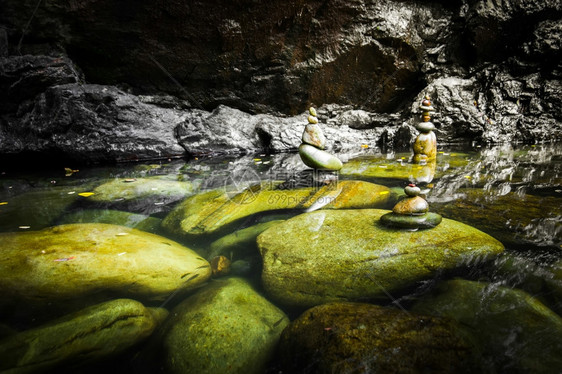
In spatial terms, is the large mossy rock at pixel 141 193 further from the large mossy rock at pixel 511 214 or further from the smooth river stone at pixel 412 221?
the large mossy rock at pixel 511 214

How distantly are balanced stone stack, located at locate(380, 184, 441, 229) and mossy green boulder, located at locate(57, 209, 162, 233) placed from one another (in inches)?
88.4

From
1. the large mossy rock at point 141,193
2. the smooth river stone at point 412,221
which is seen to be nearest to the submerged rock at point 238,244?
the smooth river stone at point 412,221

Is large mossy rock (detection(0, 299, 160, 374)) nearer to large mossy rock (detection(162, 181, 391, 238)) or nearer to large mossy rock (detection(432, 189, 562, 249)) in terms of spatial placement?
large mossy rock (detection(162, 181, 391, 238))

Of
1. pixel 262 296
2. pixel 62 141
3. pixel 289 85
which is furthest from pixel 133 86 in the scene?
pixel 262 296

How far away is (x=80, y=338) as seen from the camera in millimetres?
1452

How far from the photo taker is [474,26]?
27.7 ft

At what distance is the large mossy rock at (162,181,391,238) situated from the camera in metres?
2.92

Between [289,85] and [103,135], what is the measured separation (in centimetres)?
491

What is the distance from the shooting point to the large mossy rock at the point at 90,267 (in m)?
1.83

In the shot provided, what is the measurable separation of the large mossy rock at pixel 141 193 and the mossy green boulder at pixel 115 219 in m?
0.19

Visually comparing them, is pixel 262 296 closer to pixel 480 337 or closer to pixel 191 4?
pixel 480 337

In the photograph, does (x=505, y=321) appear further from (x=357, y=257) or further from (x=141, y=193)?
(x=141, y=193)

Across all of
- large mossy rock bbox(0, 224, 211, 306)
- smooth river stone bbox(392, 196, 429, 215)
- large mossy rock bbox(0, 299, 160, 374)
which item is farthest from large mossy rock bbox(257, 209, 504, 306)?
large mossy rock bbox(0, 299, 160, 374)

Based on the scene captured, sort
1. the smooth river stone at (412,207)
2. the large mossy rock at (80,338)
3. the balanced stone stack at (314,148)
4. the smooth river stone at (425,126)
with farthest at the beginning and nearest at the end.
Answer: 1. the smooth river stone at (425,126)
2. the balanced stone stack at (314,148)
3. the smooth river stone at (412,207)
4. the large mossy rock at (80,338)
